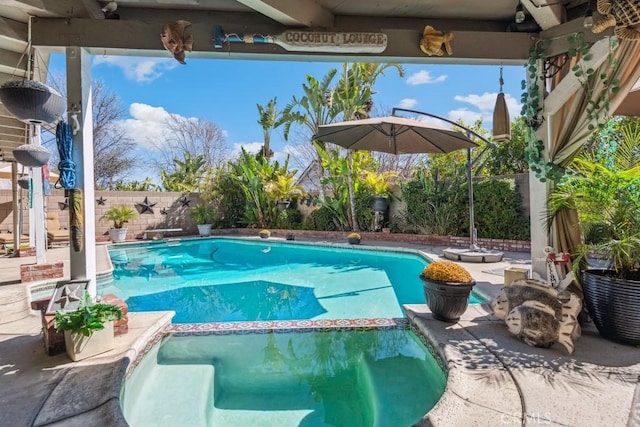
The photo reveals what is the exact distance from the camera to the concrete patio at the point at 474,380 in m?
1.95

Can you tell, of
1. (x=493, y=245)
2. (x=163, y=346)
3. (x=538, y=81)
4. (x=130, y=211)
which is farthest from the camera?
(x=130, y=211)

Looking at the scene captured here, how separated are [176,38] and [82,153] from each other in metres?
1.54

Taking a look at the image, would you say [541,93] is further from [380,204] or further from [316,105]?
[316,105]

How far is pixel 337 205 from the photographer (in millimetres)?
12438

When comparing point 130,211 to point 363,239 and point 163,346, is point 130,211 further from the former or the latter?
point 163,346

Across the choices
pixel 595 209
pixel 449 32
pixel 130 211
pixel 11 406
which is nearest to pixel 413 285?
pixel 595 209

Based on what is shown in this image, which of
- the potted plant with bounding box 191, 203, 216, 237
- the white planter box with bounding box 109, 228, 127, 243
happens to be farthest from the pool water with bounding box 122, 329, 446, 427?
the potted plant with bounding box 191, 203, 216, 237

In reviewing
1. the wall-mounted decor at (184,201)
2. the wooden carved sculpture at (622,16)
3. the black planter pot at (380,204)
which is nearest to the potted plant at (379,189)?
the black planter pot at (380,204)

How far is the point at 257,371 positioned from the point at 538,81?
168 inches

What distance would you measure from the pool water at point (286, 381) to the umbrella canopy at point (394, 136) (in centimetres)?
371

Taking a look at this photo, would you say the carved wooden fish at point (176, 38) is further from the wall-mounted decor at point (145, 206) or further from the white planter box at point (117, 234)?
the wall-mounted decor at point (145, 206)

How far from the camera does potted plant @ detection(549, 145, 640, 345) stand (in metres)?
2.77

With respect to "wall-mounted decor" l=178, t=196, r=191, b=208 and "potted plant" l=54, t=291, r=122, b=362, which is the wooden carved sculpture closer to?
"potted plant" l=54, t=291, r=122, b=362

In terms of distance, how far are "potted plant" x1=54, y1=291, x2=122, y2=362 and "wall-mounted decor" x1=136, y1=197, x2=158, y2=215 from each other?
13346mm
